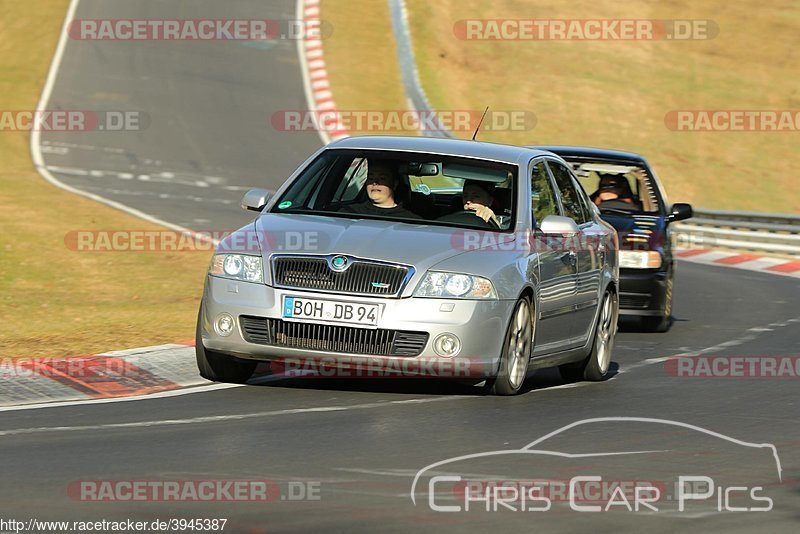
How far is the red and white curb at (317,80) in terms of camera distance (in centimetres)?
3203

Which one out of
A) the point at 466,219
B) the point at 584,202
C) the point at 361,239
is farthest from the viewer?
the point at 584,202

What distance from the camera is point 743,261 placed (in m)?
25.4

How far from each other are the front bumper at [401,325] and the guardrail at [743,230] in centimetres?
1731

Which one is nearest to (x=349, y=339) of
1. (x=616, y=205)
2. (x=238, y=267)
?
(x=238, y=267)

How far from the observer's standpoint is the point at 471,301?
959cm

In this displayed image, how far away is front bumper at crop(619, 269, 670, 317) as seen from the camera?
49.4ft

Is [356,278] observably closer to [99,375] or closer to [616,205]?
[99,375]

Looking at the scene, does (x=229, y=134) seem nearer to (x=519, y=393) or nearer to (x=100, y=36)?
(x=100, y=36)

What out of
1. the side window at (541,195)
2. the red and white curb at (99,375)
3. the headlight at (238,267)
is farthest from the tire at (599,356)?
the headlight at (238,267)

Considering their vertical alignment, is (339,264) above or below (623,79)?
above

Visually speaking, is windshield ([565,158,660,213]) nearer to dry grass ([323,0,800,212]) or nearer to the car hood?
the car hood

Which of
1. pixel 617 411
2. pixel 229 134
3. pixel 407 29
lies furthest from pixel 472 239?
pixel 407 29

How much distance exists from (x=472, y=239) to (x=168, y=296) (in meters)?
6.19

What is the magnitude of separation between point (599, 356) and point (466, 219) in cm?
181
